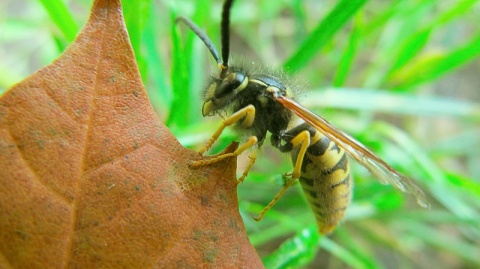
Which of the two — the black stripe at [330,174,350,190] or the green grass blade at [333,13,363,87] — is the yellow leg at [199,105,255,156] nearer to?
the black stripe at [330,174,350,190]

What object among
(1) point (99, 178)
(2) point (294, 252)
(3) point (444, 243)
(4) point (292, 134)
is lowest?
(3) point (444, 243)

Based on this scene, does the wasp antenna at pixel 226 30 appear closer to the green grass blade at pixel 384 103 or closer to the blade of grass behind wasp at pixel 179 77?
the blade of grass behind wasp at pixel 179 77

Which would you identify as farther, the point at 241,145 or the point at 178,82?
the point at 178,82

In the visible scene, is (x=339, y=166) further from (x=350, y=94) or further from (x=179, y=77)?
(x=350, y=94)

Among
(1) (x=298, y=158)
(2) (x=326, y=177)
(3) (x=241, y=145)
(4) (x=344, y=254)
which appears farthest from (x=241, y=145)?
(4) (x=344, y=254)

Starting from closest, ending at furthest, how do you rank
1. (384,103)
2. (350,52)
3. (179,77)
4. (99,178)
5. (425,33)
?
(99,178), (179,77), (350,52), (425,33), (384,103)

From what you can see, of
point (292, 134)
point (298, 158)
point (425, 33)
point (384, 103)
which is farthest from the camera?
point (384, 103)
